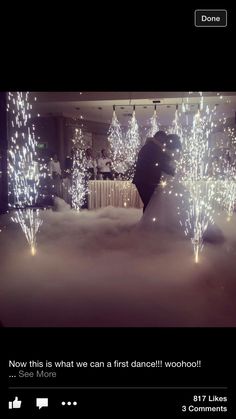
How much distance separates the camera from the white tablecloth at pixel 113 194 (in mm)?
5609

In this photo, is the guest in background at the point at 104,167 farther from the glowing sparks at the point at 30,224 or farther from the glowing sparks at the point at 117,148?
the glowing sparks at the point at 30,224

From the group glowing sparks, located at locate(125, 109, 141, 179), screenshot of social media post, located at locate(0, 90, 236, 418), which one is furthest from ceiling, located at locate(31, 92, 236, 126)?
screenshot of social media post, located at locate(0, 90, 236, 418)

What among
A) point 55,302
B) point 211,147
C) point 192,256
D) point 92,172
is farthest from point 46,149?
point 55,302

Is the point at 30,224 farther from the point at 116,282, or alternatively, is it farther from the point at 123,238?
the point at 116,282

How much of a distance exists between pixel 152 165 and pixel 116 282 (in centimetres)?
167

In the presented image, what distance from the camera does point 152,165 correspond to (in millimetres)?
3178

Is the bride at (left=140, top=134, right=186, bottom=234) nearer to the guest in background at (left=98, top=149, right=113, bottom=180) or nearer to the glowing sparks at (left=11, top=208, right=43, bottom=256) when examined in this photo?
the glowing sparks at (left=11, top=208, right=43, bottom=256)

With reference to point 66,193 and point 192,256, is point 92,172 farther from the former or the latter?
point 192,256

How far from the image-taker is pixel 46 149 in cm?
824
